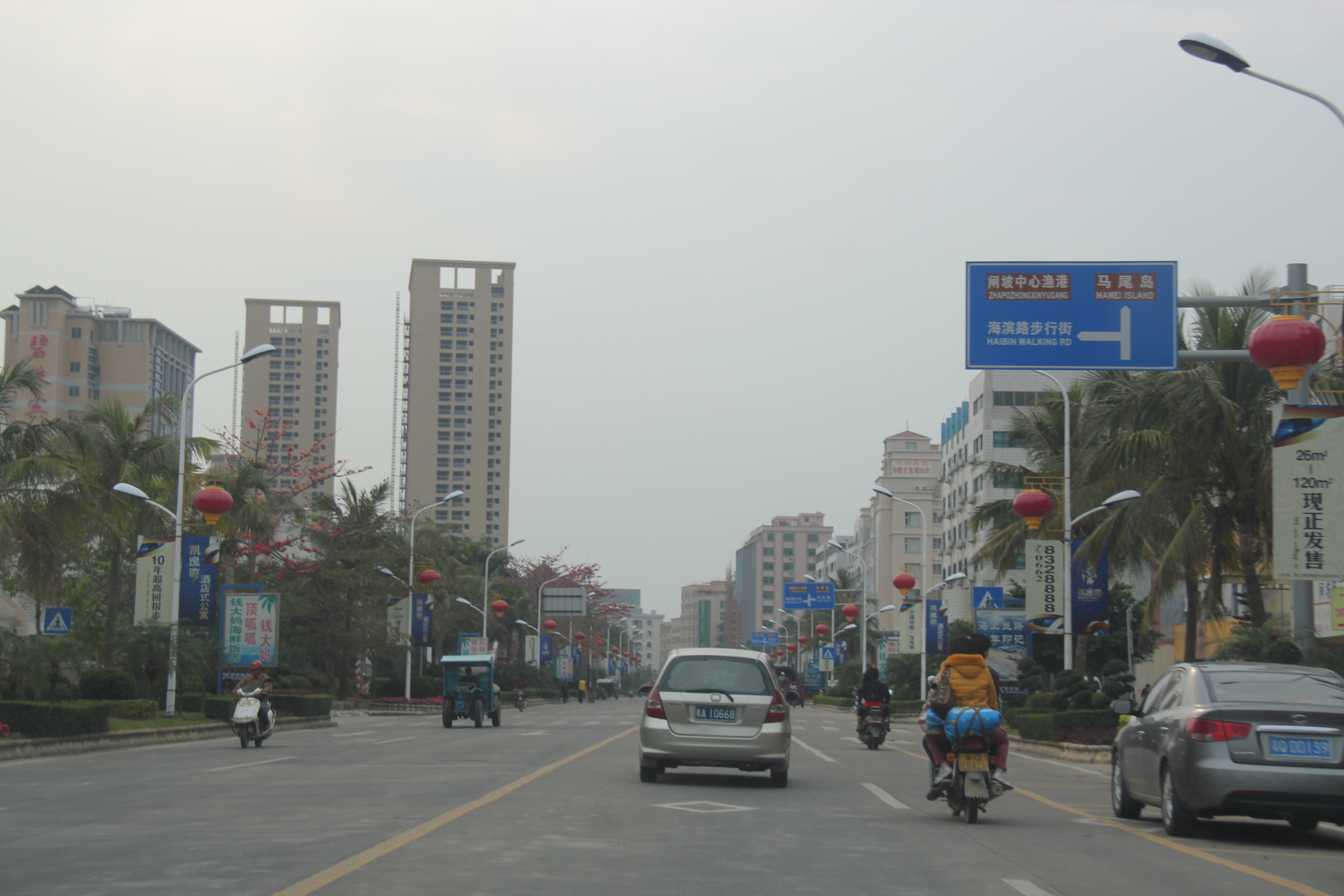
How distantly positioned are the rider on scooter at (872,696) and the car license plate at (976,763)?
45.3 feet

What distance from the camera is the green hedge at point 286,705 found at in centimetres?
3100

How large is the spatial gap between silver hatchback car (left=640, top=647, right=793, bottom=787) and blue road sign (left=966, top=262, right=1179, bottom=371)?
18.6 feet

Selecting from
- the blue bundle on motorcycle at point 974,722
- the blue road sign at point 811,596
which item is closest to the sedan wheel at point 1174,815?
the blue bundle on motorcycle at point 974,722

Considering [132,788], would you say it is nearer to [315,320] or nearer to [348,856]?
[348,856]

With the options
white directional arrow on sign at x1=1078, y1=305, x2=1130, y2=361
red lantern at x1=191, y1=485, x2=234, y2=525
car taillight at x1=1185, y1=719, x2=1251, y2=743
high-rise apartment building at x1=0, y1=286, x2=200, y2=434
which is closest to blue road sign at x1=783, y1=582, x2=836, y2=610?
red lantern at x1=191, y1=485, x2=234, y2=525

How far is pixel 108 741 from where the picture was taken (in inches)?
922

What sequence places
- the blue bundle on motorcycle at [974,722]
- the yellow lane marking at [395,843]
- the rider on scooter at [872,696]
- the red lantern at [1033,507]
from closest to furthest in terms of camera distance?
the yellow lane marking at [395,843] → the blue bundle on motorcycle at [974,722] → the rider on scooter at [872,696] → the red lantern at [1033,507]

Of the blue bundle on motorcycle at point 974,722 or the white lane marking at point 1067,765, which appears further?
the white lane marking at point 1067,765

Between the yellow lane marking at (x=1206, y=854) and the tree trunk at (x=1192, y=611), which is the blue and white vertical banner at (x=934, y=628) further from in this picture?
the yellow lane marking at (x=1206, y=854)

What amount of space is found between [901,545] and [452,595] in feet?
187

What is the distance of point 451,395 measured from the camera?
16362cm

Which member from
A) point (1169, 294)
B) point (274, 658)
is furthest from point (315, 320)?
point (1169, 294)

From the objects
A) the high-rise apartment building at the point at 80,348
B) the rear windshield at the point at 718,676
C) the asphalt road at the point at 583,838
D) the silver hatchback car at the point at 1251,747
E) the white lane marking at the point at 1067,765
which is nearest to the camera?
the asphalt road at the point at 583,838

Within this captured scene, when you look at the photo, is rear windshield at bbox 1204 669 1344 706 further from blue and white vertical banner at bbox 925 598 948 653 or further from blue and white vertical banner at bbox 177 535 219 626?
blue and white vertical banner at bbox 925 598 948 653
